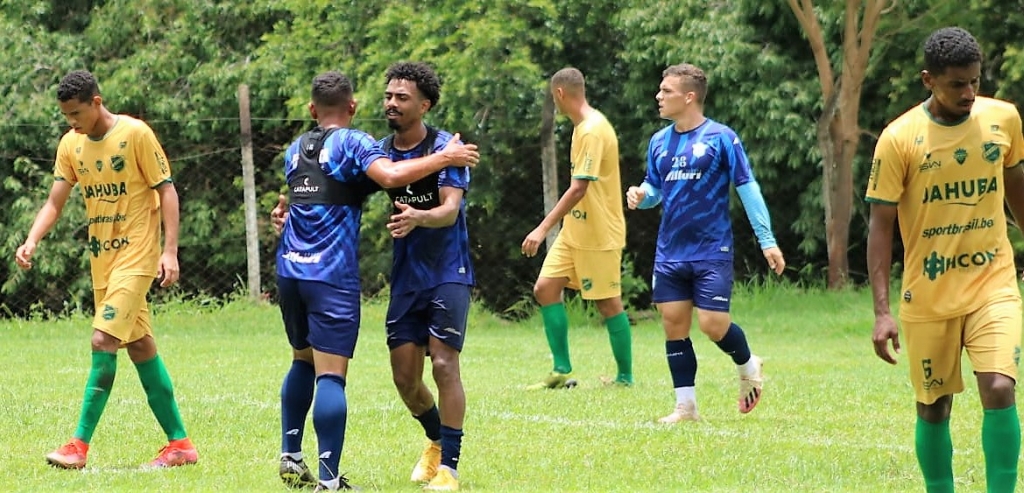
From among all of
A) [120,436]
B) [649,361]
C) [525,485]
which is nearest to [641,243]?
[649,361]

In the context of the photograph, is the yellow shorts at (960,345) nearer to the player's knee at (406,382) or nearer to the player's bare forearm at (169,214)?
the player's knee at (406,382)

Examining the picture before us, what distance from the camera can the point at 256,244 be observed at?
19.2 metres

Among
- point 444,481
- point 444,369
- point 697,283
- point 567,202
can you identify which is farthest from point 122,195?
point 697,283

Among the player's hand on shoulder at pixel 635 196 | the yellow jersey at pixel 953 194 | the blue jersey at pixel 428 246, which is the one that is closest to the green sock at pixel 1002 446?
the yellow jersey at pixel 953 194

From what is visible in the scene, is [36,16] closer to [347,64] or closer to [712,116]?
[347,64]

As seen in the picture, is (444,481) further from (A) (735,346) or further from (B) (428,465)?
(A) (735,346)

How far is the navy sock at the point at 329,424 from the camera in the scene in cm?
649

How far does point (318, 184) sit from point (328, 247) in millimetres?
286

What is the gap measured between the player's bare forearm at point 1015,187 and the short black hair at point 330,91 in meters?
2.87

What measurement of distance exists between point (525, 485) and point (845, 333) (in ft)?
34.5

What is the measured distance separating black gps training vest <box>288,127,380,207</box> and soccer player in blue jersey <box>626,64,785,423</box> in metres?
2.95

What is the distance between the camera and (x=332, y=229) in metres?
6.64

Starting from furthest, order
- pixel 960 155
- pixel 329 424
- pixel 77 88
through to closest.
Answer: pixel 77 88 < pixel 329 424 < pixel 960 155

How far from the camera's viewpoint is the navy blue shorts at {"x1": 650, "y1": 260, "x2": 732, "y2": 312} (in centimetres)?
914
